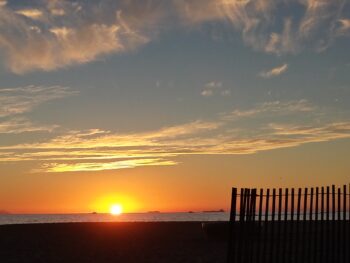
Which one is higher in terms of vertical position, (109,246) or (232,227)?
(232,227)

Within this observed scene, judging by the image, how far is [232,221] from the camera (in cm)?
1306

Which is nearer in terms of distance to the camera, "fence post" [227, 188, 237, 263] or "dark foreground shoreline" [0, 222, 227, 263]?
"fence post" [227, 188, 237, 263]

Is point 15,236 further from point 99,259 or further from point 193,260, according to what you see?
point 193,260

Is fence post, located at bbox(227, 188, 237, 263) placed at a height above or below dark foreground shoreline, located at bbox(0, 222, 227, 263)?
above

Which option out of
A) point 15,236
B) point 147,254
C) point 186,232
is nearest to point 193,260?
point 147,254

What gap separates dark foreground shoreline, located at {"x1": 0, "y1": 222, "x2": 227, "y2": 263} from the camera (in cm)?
2006

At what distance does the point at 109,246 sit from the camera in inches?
928

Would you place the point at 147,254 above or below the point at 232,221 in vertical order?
below

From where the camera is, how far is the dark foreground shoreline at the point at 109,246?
790 inches

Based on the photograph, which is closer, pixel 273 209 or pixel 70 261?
pixel 273 209

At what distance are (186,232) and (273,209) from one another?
15.8 meters

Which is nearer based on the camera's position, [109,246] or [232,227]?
[232,227]

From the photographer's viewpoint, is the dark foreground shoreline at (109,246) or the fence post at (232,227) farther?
Answer: the dark foreground shoreline at (109,246)

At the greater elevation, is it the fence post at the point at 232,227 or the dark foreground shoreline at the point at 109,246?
the fence post at the point at 232,227
